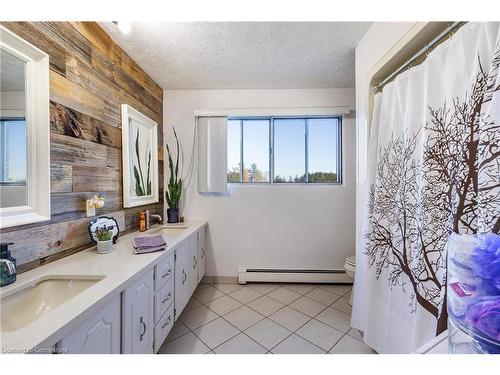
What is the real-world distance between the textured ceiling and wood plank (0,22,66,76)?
1.83ft

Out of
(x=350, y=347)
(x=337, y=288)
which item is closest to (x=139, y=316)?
(x=350, y=347)

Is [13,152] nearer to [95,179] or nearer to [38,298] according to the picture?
[95,179]

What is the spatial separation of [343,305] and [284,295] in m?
0.62

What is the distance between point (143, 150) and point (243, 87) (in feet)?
4.60

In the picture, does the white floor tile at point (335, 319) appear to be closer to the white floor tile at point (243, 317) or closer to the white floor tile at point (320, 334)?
the white floor tile at point (320, 334)

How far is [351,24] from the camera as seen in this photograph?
5.09 feet

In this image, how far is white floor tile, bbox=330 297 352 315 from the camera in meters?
2.09

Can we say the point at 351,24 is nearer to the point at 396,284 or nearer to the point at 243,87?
the point at 243,87

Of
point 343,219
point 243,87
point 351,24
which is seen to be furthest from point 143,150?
point 343,219

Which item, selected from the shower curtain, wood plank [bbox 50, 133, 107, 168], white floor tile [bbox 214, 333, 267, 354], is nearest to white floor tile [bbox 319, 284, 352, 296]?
the shower curtain

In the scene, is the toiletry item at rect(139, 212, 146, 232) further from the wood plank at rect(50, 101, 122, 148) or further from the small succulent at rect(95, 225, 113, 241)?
the wood plank at rect(50, 101, 122, 148)

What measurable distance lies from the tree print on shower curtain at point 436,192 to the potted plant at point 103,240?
184 cm

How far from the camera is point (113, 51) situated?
1.72 metres

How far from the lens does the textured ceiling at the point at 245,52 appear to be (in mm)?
1593
